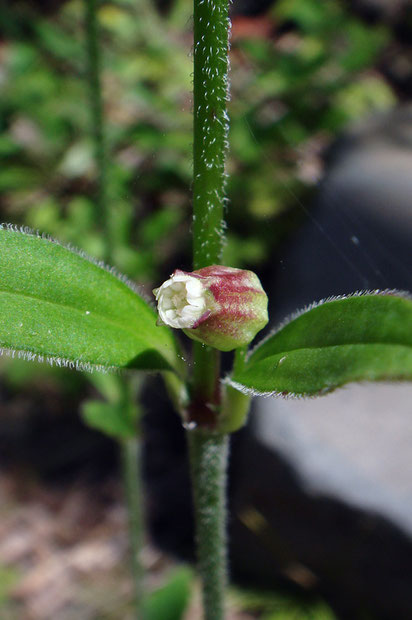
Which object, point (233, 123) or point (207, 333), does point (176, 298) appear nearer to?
point (207, 333)

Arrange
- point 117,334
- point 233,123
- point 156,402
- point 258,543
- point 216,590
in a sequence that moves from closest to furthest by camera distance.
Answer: point 117,334, point 216,590, point 258,543, point 233,123, point 156,402

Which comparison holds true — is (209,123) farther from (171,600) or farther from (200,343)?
(171,600)

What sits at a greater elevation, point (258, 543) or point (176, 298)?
point (176, 298)

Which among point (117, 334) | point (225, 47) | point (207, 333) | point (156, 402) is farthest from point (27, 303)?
point (156, 402)

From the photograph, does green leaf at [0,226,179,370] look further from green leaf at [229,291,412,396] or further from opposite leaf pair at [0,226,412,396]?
green leaf at [229,291,412,396]

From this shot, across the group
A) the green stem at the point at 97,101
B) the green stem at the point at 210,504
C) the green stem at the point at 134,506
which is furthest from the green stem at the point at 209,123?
the green stem at the point at 134,506

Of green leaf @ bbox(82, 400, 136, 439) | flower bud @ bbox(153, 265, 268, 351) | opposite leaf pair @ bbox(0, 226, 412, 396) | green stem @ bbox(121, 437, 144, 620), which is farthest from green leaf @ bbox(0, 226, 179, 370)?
green stem @ bbox(121, 437, 144, 620)

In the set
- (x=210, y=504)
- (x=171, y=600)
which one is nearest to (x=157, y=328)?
(x=210, y=504)
